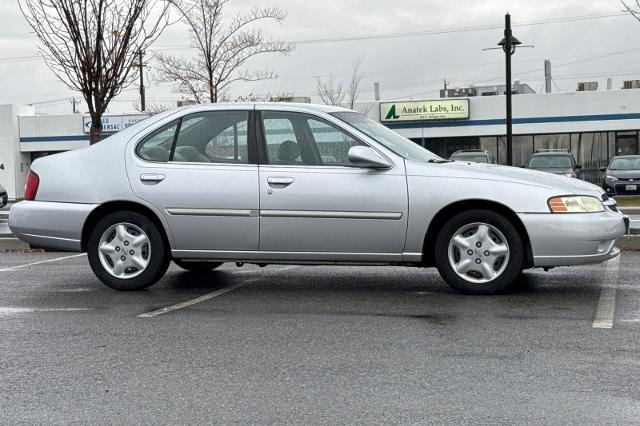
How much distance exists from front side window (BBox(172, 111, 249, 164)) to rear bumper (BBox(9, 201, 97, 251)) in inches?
37.5

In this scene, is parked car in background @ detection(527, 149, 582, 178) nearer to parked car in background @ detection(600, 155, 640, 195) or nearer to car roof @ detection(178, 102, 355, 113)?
parked car in background @ detection(600, 155, 640, 195)

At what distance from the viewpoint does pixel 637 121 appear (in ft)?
137

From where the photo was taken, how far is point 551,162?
26797 millimetres

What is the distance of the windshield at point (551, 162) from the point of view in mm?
26609

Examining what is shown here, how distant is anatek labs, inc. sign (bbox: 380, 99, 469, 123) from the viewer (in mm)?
43688

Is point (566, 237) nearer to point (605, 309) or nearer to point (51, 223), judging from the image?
point (605, 309)

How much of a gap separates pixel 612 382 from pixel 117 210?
483 cm

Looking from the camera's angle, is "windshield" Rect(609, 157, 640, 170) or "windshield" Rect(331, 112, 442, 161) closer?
"windshield" Rect(331, 112, 442, 161)

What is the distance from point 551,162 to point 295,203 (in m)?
20.2

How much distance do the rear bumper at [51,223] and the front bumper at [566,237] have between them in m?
3.72

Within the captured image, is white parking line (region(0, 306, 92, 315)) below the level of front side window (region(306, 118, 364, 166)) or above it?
below

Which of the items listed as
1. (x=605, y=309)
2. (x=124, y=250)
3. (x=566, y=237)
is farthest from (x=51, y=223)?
(x=605, y=309)

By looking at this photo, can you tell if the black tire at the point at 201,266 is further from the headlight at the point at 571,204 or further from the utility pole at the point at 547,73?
the utility pole at the point at 547,73

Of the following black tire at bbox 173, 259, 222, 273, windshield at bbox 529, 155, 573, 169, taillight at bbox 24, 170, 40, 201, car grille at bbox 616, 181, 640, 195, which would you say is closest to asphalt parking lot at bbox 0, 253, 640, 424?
black tire at bbox 173, 259, 222, 273
